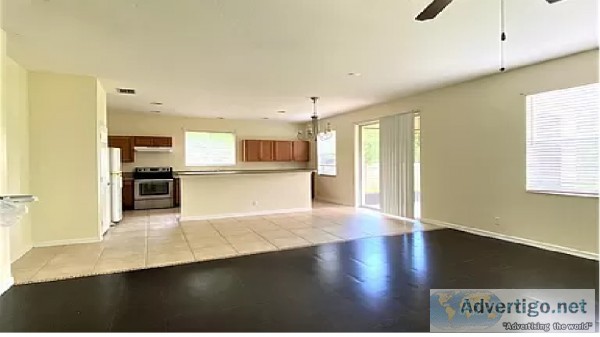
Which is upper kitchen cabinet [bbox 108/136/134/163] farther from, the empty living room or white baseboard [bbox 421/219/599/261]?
white baseboard [bbox 421/219/599/261]

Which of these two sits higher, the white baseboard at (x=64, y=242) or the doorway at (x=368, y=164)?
the doorway at (x=368, y=164)

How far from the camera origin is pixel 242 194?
24.1 feet

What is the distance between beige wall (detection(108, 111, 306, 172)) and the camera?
860 cm

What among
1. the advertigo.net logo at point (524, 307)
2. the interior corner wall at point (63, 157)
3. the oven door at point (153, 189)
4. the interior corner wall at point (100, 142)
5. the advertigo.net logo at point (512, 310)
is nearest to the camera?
the advertigo.net logo at point (512, 310)

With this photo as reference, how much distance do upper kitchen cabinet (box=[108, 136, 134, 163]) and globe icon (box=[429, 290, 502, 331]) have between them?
789 cm

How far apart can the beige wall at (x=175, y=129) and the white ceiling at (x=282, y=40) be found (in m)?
3.53

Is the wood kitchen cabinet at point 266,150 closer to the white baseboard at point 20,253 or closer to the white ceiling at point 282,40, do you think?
the white ceiling at point 282,40

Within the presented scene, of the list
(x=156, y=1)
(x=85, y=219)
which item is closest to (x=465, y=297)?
(x=156, y=1)

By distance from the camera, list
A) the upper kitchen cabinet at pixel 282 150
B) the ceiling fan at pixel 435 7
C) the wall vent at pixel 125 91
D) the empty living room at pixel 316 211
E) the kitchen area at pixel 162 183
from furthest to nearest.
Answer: the upper kitchen cabinet at pixel 282 150 < the kitchen area at pixel 162 183 < the wall vent at pixel 125 91 < the empty living room at pixel 316 211 < the ceiling fan at pixel 435 7

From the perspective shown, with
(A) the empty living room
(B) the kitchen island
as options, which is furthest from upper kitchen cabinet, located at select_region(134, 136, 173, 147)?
(B) the kitchen island

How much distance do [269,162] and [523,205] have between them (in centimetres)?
701

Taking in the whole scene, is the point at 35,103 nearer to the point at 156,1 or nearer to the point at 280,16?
the point at 156,1

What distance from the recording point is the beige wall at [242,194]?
688cm

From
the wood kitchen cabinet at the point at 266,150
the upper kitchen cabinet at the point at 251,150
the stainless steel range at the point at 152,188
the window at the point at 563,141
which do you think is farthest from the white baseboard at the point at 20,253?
the window at the point at 563,141
